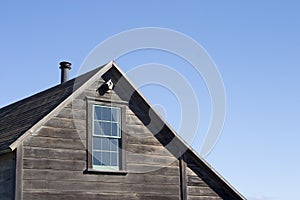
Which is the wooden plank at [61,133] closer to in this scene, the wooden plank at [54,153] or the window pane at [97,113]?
the wooden plank at [54,153]

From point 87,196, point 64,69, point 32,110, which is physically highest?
point 64,69

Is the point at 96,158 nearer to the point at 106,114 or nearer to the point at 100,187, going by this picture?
the point at 100,187

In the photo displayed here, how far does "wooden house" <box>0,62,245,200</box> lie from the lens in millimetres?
16391

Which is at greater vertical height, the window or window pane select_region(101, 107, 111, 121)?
window pane select_region(101, 107, 111, 121)

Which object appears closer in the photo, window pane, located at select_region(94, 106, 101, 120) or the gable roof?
the gable roof

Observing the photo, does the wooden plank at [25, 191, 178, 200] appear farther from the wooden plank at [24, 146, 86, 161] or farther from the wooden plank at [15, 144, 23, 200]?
the wooden plank at [24, 146, 86, 161]

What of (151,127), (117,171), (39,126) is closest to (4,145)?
(39,126)

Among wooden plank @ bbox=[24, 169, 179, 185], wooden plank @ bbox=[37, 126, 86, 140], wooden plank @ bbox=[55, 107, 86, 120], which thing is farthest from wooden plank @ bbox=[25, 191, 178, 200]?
wooden plank @ bbox=[55, 107, 86, 120]

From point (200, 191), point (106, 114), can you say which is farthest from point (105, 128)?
point (200, 191)

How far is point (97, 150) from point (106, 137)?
55 cm

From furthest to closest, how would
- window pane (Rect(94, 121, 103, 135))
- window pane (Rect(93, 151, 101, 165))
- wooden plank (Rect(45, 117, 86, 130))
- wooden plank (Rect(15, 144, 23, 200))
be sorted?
window pane (Rect(94, 121, 103, 135)), window pane (Rect(93, 151, 101, 165)), wooden plank (Rect(45, 117, 86, 130)), wooden plank (Rect(15, 144, 23, 200))

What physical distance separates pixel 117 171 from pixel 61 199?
6.57 ft

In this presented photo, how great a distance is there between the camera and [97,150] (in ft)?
58.5

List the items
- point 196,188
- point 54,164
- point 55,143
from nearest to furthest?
point 54,164, point 55,143, point 196,188
